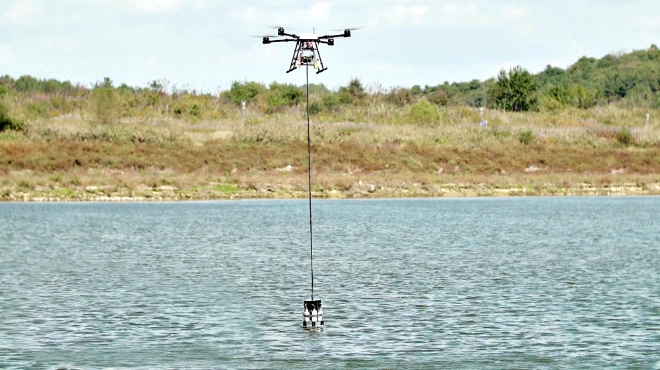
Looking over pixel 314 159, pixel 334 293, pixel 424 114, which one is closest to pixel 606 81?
pixel 424 114

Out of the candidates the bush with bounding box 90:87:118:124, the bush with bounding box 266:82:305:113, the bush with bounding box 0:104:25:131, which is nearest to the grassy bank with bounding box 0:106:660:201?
the bush with bounding box 0:104:25:131

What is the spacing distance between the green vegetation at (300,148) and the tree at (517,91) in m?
5.37

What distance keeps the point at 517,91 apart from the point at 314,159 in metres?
43.6

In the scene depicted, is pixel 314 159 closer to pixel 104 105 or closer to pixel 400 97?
pixel 104 105

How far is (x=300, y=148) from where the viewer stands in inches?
2972

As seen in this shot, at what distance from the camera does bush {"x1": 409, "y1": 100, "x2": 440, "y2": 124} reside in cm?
9125

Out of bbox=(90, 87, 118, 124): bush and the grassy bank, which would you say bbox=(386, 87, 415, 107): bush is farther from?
bbox=(90, 87, 118, 124): bush

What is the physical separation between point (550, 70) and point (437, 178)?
4633 inches

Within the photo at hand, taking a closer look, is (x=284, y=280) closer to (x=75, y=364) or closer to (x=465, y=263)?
(x=465, y=263)

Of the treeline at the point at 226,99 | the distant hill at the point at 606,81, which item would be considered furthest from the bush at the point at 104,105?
the distant hill at the point at 606,81

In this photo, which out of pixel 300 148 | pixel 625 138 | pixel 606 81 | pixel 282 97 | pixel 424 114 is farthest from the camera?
pixel 606 81

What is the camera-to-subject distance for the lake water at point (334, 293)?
61.5 ft

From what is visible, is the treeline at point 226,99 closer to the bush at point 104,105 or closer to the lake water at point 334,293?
the bush at point 104,105

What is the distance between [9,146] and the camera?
72125mm
